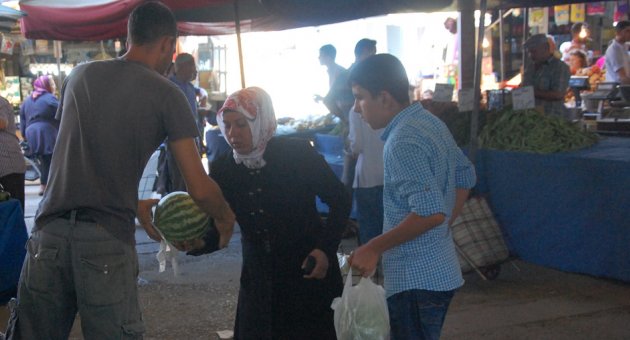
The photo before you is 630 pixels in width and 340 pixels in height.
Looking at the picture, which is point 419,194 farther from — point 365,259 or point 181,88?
point 181,88

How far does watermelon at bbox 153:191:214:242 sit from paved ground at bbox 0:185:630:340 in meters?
2.49

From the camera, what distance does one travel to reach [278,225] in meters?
3.40

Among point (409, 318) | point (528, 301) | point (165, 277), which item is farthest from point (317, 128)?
point (409, 318)

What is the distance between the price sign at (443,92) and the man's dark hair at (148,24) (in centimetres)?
524

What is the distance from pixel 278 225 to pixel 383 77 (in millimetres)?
831

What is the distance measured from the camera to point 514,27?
1700 cm

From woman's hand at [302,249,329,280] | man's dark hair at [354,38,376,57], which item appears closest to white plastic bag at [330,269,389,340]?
woman's hand at [302,249,329,280]

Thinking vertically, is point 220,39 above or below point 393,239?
above

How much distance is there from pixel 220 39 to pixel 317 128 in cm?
976

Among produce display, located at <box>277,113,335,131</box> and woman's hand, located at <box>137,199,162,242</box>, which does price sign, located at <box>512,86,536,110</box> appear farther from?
woman's hand, located at <box>137,199,162,242</box>

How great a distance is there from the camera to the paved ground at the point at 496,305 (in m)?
5.61

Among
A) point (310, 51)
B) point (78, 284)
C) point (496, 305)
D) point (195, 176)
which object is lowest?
point (496, 305)

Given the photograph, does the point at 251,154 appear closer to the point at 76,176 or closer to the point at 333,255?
the point at 333,255

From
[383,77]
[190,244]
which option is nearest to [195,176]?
[190,244]
